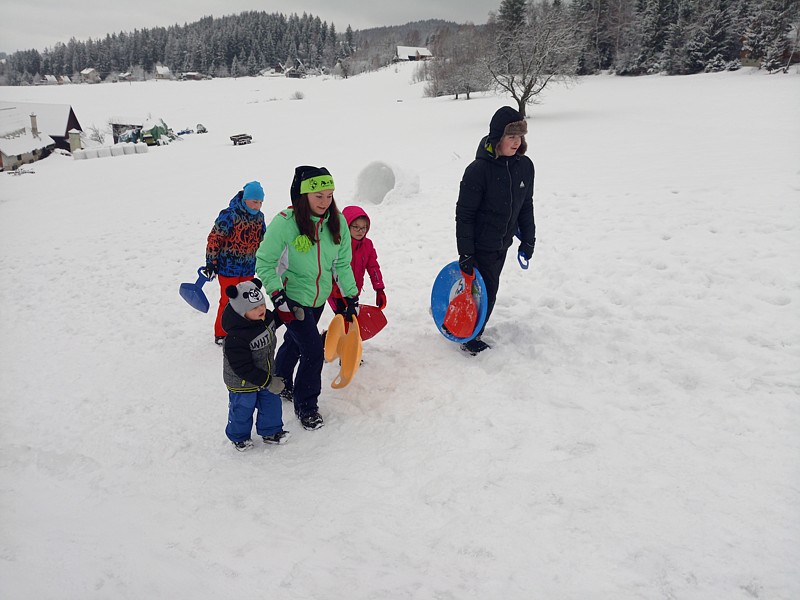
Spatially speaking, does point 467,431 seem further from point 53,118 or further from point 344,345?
point 53,118

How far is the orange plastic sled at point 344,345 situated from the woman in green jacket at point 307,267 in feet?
0.37

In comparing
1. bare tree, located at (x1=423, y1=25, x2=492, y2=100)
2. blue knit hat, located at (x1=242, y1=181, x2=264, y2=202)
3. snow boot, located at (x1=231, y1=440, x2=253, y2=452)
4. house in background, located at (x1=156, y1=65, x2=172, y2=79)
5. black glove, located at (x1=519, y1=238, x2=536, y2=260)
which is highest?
house in background, located at (x1=156, y1=65, x2=172, y2=79)

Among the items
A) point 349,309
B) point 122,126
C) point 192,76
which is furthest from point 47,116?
point 192,76

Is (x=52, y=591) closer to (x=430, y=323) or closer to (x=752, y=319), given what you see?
(x=430, y=323)

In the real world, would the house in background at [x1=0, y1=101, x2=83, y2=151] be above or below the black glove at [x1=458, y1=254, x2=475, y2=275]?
above

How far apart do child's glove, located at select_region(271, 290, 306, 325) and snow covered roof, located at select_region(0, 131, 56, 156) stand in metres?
41.2

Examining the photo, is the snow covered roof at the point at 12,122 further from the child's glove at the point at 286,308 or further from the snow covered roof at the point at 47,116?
the child's glove at the point at 286,308

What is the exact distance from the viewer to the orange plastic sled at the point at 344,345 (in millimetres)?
4176

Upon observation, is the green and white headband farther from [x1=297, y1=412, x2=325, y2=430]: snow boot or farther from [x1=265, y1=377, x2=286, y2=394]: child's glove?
[x1=297, y1=412, x2=325, y2=430]: snow boot

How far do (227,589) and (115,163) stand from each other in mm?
30118

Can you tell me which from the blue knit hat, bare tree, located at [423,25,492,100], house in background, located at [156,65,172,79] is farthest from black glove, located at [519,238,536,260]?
house in background, located at [156,65,172,79]

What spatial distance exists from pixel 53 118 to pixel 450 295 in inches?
2056

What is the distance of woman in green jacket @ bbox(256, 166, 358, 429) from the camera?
369cm

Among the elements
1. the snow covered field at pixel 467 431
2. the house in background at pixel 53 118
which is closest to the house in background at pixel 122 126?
the house in background at pixel 53 118
